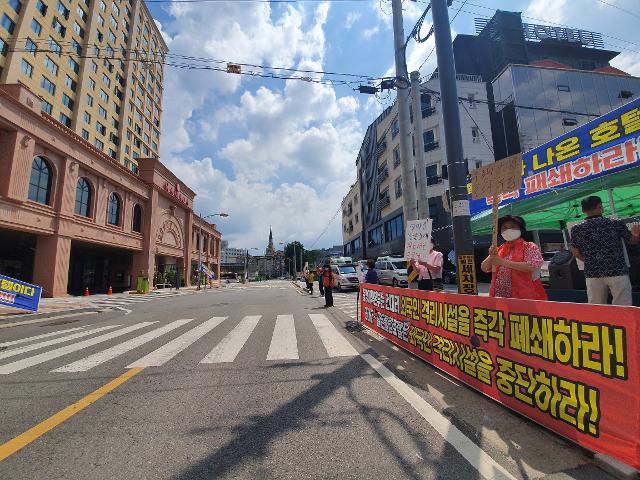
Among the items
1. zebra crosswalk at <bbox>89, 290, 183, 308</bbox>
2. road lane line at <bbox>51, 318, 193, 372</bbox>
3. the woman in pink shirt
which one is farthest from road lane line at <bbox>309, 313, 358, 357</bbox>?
zebra crosswalk at <bbox>89, 290, 183, 308</bbox>

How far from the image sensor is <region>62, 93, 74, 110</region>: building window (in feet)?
119

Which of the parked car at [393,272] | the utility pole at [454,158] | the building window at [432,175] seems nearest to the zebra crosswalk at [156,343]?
the utility pole at [454,158]

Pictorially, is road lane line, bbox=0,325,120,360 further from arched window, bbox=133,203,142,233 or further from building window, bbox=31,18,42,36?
building window, bbox=31,18,42,36

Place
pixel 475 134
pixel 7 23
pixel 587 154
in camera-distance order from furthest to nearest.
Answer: pixel 475 134 < pixel 7 23 < pixel 587 154

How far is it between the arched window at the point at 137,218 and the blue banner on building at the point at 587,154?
29.7 meters

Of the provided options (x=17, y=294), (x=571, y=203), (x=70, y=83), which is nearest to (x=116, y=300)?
(x=17, y=294)

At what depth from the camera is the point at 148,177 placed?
101 ft

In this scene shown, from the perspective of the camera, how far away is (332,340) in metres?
6.52

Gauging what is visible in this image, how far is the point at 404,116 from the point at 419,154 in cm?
111

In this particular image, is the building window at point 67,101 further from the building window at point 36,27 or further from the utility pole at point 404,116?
the utility pole at point 404,116

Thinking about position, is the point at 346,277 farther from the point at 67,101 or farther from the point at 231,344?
the point at 67,101

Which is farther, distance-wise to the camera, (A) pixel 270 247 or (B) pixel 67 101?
(A) pixel 270 247

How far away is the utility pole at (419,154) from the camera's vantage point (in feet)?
26.1

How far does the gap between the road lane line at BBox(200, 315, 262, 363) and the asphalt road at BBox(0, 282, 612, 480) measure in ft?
0.23
